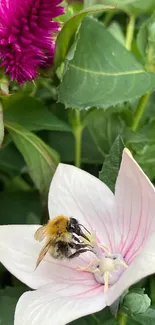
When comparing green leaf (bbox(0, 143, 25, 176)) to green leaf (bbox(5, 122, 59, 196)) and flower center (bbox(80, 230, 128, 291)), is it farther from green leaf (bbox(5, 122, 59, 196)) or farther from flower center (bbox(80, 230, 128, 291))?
flower center (bbox(80, 230, 128, 291))

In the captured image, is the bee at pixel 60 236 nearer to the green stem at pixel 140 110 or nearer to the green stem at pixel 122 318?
the green stem at pixel 122 318

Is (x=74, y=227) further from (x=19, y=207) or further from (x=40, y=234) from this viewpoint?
(x=19, y=207)

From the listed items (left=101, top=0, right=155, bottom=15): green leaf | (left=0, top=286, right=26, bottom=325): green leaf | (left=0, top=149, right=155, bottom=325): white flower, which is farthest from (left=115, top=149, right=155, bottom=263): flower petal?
(left=101, top=0, right=155, bottom=15): green leaf

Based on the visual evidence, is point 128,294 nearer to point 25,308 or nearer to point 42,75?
point 25,308

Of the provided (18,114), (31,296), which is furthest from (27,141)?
(31,296)

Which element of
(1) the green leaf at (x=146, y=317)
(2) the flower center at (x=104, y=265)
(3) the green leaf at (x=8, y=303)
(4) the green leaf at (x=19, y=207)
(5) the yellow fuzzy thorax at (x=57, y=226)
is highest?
(5) the yellow fuzzy thorax at (x=57, y=226)

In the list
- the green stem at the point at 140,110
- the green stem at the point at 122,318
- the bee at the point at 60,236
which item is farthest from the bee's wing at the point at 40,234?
Result: the green stem at the point at 140,110
